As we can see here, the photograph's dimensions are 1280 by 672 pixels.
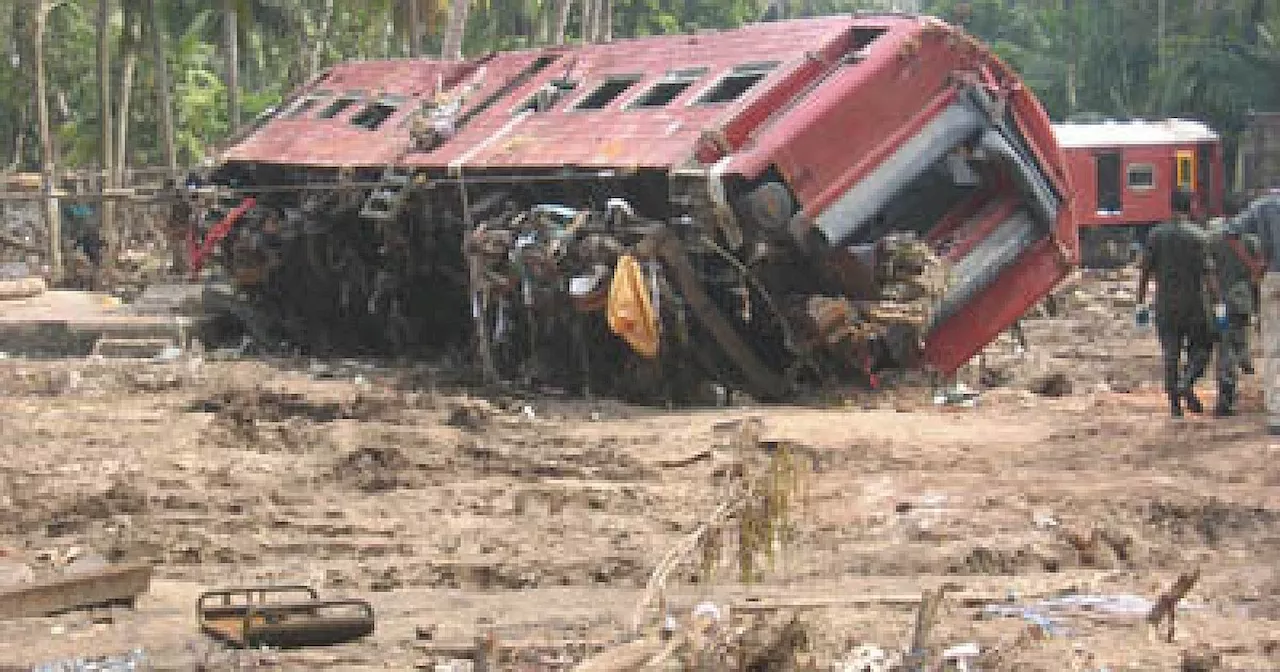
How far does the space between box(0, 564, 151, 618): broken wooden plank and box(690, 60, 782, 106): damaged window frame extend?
23.0 feet

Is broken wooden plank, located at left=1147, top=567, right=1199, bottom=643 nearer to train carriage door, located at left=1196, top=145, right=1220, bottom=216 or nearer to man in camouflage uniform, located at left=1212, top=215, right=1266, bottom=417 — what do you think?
man in camouflage uniform, located at left=1212, top=215, right=1266, bottom=417

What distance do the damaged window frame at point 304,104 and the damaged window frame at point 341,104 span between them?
272 millimetres

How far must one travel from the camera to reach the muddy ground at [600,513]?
6.03 meters

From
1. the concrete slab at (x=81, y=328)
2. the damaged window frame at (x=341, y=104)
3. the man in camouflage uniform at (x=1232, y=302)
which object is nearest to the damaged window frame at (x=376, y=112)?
the damaged window frame at (x=341, y=104)

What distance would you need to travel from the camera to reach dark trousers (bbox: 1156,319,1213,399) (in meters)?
10.5

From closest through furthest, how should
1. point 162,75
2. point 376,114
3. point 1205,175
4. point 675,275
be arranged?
point 675,275 < point 376,114 < point 162,75 < point 1205,175

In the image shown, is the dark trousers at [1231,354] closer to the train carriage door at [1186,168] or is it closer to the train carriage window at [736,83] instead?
the train carriage window at [736,83]

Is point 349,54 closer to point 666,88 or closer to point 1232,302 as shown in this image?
point 666,88

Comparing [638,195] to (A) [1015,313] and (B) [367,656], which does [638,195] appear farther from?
(B) [367,656]

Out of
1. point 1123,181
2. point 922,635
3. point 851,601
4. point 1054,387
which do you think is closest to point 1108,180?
point 1123,181

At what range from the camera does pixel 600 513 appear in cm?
893

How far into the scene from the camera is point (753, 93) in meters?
12.5

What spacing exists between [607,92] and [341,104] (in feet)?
17.5

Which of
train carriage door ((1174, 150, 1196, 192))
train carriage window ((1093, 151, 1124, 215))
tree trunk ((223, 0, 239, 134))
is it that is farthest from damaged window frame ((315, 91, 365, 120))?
train carriage door ((1174, 150, 1196, 192))
